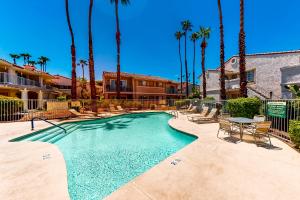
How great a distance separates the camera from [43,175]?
3891 mm

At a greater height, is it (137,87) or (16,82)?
(137,87)

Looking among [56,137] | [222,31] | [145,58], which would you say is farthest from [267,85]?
[145,58]

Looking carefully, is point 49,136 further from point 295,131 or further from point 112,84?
point 112,84

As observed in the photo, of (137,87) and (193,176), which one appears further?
(137,87)

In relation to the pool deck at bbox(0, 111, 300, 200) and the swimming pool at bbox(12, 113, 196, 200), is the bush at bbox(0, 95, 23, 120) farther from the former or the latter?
the pool deck at bbox(0, 111, 300, 200)

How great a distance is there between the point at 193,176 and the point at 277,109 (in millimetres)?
6416

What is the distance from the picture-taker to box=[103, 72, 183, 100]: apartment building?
3108 centimetres

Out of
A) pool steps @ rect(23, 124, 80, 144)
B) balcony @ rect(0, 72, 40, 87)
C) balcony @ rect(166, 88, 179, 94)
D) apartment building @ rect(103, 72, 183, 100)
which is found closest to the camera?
pool steps @ rect(23, 124, 80, 144)

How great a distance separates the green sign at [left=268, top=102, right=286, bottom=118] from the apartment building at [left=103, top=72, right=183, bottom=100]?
2671cm

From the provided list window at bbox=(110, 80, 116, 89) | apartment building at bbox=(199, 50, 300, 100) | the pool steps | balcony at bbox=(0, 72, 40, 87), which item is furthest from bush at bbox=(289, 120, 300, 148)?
window at bbox=(110, 80, 116, 89)

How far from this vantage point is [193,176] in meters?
3.75

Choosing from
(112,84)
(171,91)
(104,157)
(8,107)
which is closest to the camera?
(104,157)

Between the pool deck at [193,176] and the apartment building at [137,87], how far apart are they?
85.7ft

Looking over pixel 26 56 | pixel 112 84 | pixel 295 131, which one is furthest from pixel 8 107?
pixel 26 56
